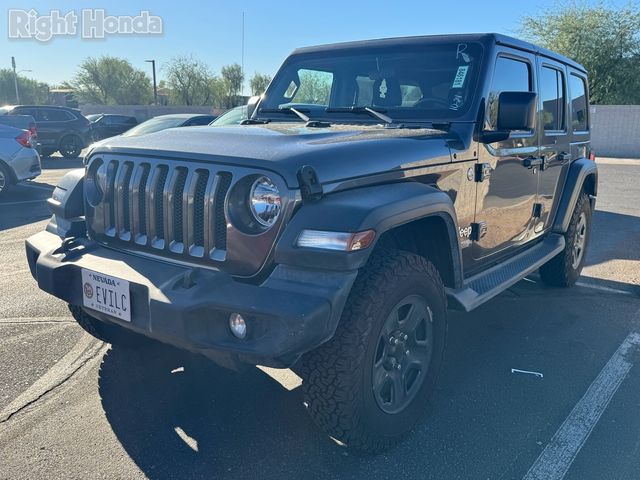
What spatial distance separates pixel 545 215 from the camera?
455 centimetres

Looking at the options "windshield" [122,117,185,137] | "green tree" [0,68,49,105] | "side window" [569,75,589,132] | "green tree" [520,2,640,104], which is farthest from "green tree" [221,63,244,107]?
"side window" [569,75,589,132]

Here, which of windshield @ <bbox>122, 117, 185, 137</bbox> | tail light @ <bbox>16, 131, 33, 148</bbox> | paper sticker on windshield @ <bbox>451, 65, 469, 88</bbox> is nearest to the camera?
paper sticker on windshield @ <bbox>451, 65, 469, 88</bbox>

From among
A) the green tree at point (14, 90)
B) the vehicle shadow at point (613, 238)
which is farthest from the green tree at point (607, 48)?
the green tree at point (14, 90)

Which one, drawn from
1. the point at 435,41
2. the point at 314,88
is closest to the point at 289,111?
the point at 314,88

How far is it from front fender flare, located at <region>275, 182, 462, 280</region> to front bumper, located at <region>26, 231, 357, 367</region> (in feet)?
0.21

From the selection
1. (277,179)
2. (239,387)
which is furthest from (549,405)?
(277,179)

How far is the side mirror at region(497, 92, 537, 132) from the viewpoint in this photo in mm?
3123

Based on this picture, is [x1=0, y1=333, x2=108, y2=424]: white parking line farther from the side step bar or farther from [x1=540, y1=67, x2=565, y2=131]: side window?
[x1=540, y1=67, x2=565, y2=131]: side window

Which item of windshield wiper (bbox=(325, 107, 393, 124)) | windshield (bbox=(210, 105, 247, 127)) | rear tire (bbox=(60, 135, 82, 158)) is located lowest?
rear tire (bbox=(60, 135, 82, 158))

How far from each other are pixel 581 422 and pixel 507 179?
159cm

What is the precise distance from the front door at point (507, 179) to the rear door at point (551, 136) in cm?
18

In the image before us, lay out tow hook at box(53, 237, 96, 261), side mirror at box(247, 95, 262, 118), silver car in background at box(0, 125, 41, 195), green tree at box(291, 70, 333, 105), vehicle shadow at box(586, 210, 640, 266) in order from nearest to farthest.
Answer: tow hook at box(53, 237, 96, 261)
green tree at box(291, 70, 333, 105)
side mirror at box(247, 95, 262, 118)
vehicle shadow at box(586, 210, 640, 266)
silver car in background at box(0, 125, 41, 195)

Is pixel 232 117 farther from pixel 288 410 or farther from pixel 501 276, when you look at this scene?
pixel 288 410

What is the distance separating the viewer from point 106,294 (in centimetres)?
254
